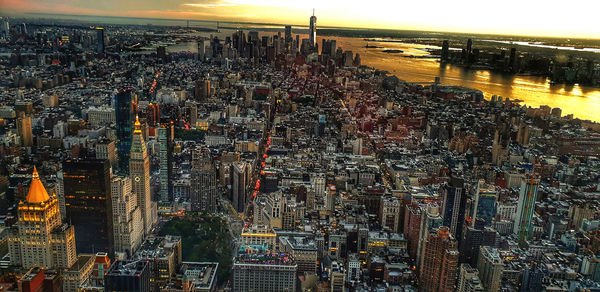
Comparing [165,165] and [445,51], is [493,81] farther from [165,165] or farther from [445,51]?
[165,165]

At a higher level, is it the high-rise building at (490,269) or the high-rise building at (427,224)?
the high-rise building at (427,224)

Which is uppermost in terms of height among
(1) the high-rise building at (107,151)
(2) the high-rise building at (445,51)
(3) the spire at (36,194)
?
(2) the high-rise building at (445,51)

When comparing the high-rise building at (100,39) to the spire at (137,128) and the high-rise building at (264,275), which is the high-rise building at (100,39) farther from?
the high-rise building at (264,275)

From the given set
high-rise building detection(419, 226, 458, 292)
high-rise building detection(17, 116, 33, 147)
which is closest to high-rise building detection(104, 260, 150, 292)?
high-rise building detection(419, 226, 458, 292)

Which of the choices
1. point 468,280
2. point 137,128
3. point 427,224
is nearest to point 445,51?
point 427,224

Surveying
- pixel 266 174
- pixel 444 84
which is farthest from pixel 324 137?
pixel 444 84

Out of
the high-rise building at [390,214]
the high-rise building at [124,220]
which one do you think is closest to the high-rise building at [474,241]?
the high-rise building at [390,214]

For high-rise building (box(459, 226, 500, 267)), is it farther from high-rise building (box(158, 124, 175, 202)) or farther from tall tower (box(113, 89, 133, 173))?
tall tower (box(113, 89, 133, 173))
